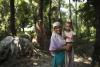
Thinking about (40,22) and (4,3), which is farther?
(4,3)

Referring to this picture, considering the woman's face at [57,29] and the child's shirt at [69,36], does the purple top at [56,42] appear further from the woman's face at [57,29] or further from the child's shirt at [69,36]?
the child's shirt at [69,36]

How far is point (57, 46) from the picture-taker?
579 cm

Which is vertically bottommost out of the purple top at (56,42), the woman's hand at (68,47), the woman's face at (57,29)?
Result: the woman's hand at (68,47)

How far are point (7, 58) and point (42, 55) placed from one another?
184 centimetres

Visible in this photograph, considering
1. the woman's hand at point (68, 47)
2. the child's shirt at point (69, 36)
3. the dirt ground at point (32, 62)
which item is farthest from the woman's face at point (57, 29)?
the dirt ground at point (32, 62)

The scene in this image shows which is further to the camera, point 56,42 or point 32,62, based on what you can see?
point 32,62

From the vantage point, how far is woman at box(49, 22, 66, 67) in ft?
19.0

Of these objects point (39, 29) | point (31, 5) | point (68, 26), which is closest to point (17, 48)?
point (39, 29)

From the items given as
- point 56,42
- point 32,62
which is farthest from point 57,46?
point 32,62

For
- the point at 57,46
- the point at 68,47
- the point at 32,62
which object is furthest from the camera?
the point at 32,62

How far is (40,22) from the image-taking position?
48.6 feet

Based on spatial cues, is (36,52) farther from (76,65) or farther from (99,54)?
(99,54)

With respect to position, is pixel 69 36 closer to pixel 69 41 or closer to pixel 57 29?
pixel 69 41

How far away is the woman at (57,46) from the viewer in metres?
5.80
